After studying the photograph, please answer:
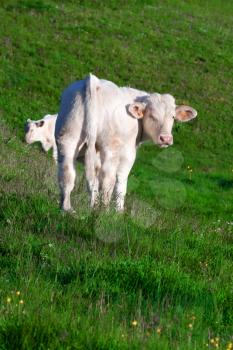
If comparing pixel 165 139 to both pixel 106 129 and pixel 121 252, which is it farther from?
pixel 121 252

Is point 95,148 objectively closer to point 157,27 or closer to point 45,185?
point 45,185

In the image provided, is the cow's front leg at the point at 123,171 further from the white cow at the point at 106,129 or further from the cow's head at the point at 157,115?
the cow's head at the point at 157,115

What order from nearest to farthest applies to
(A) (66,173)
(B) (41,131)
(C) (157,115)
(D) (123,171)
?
(A) (66,173)
(D) (123,171)
(C) (157,115)
(B) (41,131)

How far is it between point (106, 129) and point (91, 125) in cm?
45

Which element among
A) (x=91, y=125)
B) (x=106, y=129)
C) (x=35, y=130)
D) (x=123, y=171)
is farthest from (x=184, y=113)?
(x=35, y=130)

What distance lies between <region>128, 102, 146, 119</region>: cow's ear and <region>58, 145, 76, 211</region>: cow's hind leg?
3.85ft

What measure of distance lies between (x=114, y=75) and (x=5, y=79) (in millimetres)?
4559

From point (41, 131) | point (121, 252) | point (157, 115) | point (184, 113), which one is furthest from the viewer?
point (41, 131)

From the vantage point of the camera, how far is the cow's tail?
10.8 m

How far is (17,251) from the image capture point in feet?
25.1

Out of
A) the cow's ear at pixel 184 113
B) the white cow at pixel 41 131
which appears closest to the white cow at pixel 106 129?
the cow's ear at pixel 184 113

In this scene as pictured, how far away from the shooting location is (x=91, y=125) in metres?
10.8

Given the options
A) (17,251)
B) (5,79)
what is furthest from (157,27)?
(17,251)

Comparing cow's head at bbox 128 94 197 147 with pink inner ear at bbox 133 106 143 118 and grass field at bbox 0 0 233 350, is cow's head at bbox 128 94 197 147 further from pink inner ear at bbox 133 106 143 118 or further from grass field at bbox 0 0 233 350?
grass field at bbox 0 0 233 350
